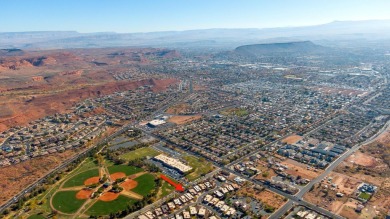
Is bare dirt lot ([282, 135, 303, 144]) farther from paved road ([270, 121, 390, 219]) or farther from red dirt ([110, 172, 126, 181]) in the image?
red dirt ([110, 172, 126, 181])

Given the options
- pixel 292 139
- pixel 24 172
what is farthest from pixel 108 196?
pixel 292 139

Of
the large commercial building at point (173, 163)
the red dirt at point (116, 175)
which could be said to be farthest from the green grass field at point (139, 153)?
the red dirt at point (116, 175)

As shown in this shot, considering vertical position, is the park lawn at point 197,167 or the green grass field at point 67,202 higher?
the park lawn at point 197,167

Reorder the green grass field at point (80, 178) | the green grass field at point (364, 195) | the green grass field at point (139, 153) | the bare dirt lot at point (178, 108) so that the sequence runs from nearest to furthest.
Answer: the green grass field at point (364, 195) < the green grass field at point (80, 178) < the green grass field at point (139, 153) < the bare dirt lot at point (178, 108)

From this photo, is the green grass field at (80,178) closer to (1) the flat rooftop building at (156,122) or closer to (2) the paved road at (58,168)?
(2) the paved road at (58,168)

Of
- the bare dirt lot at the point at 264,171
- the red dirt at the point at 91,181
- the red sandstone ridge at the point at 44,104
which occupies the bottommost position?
the bare dirt lot at the point at 264,171
